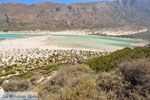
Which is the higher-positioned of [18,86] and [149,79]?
[149,79]

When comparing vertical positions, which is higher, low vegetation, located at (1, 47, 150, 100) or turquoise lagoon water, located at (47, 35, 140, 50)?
low vegetation, located at (1, 47, 150, 100)

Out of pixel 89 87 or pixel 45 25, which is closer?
pixel 89 87

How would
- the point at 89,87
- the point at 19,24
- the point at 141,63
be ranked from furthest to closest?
the point at 19,24
the point at 141,63
the point at 89,87

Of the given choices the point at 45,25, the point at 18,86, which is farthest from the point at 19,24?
the point at 18,86

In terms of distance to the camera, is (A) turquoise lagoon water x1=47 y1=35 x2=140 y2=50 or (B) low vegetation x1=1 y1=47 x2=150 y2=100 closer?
(B) low vegetation x1=1 y1=47 x2=150 y2=100

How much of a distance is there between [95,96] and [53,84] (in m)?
3.48

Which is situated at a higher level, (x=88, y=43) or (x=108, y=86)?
(x=108, y=86)

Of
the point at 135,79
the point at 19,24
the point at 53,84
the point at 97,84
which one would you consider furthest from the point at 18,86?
the point at 19,24

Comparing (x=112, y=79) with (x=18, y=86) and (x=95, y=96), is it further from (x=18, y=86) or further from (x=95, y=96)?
(x=18, y=86)

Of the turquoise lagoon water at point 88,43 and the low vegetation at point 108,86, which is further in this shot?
the turquoise lagoon water at point 88,43

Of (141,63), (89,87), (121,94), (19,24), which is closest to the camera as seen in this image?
(89,87)

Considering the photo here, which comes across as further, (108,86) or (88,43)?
(88,43)

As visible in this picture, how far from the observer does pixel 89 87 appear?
8.10 metres

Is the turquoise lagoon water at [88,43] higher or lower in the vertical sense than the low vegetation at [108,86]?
lower
